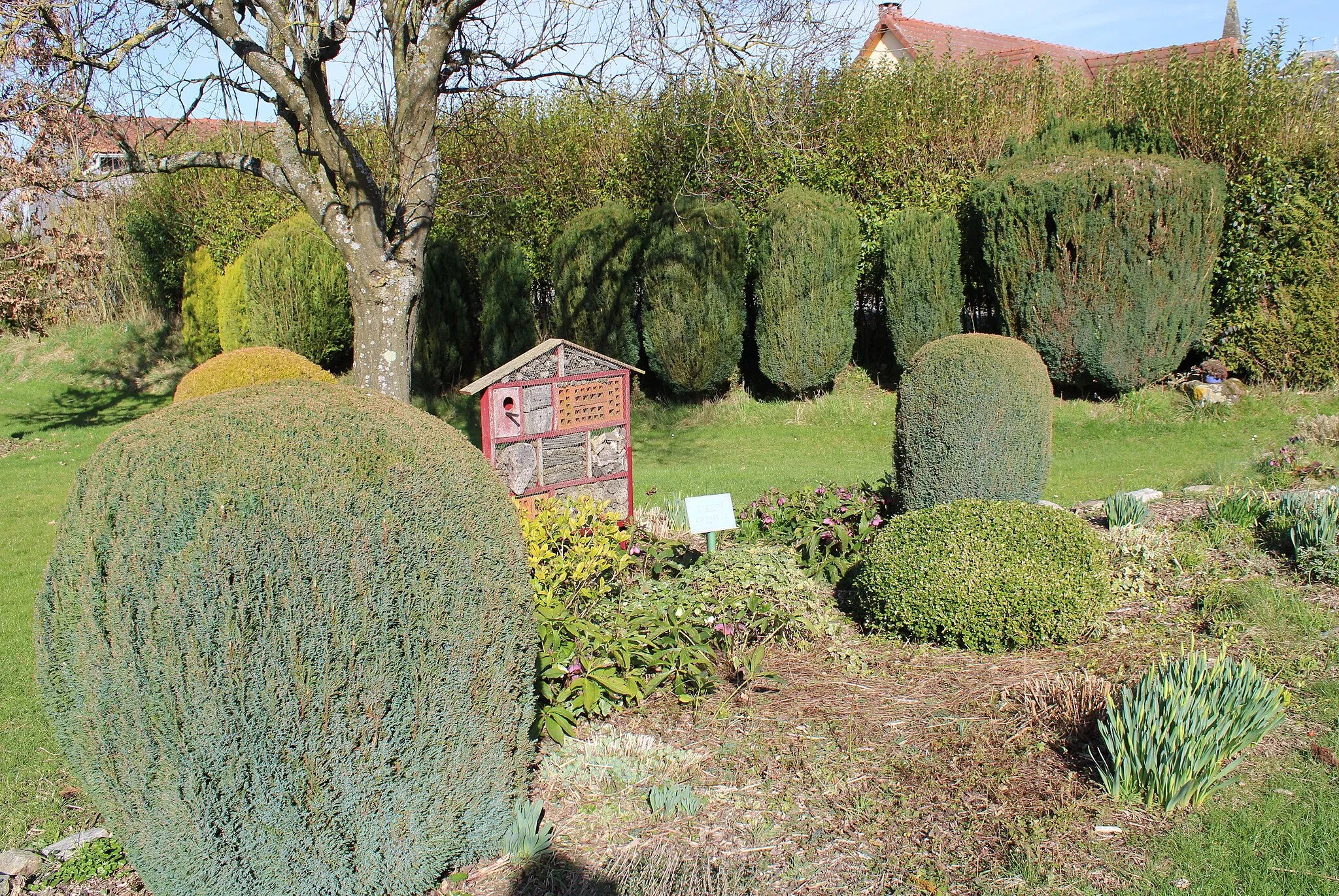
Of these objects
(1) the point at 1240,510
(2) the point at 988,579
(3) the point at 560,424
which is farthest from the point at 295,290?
(1) the point at 1240,510

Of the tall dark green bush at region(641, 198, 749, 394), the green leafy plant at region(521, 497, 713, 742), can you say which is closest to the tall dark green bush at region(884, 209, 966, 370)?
the tall dark green bush at region(641, 198, 749, 394)

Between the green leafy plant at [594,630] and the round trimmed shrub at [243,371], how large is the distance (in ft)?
11.9

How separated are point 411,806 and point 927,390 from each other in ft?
14.1

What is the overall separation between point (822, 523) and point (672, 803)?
3291 millimetres

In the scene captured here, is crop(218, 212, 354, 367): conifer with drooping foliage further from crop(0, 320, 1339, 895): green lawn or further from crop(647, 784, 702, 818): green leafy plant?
crop(647, 784, 702, 818): green leafy plant

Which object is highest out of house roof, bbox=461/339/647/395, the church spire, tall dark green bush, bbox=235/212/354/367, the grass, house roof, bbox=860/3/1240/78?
the church spire

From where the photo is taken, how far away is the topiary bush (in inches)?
230

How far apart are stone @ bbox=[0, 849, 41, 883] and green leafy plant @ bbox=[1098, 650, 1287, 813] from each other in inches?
143

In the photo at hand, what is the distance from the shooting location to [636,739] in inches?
142

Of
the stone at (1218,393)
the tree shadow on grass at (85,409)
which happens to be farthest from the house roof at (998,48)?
the tree shadow on grass at (85,409)

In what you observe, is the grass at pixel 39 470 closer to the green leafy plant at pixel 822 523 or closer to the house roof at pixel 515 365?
the house roof at pixel 515 365

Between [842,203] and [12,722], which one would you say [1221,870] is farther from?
[842,203]

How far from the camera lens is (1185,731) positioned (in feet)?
10.0

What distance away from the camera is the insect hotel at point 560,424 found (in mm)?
6023
